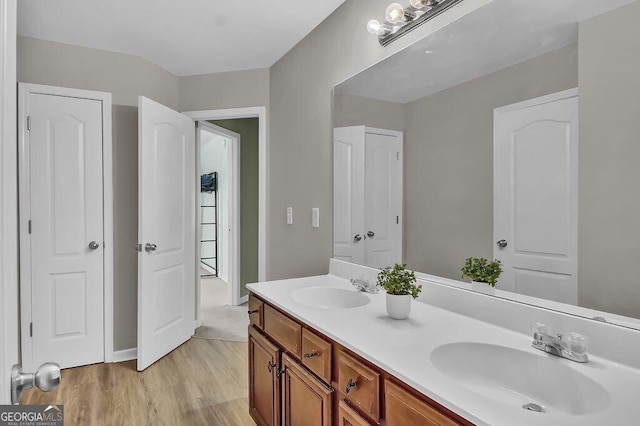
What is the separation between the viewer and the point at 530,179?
4.11 feet

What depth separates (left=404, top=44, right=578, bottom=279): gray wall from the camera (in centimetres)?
126

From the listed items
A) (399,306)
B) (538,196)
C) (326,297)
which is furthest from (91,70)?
(538,196)

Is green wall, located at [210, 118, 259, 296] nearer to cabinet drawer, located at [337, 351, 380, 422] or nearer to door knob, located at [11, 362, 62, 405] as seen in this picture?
cabinet drawer, located at [337, 351, 380, 422]

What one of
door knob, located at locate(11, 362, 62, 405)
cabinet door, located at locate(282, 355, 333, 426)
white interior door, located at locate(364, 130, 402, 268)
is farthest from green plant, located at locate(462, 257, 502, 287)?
door knob, located at locate(11, 362, 62, 405)

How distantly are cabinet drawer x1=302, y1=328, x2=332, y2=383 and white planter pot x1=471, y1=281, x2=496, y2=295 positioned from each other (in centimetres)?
61

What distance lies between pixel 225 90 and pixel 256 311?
217cm

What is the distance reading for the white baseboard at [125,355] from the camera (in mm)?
2990

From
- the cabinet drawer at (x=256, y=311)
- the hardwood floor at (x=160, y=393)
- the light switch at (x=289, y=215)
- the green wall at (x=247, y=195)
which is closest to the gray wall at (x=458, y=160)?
the cabinet drawer at (x=256, y=311)

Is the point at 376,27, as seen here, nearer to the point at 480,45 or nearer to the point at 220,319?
the point at 480,45

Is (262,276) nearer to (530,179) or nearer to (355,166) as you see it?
(355,166)

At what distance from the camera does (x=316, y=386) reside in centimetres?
137

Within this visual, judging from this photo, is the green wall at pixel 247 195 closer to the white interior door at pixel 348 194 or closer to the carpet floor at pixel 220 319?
the carpet floor at pixel 220 319

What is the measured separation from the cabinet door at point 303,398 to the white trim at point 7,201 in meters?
0.94

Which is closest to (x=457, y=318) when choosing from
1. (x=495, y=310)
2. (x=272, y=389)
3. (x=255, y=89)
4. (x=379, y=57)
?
(x=495, y=310)
